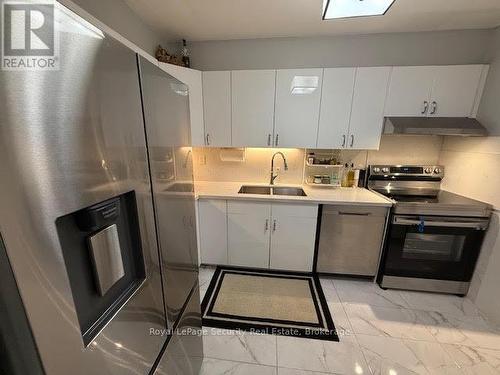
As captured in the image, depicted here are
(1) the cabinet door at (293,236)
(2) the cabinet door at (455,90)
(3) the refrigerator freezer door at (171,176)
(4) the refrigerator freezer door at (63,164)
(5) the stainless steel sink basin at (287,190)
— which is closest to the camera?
(4) the refrigerator freezer door at (63,164)

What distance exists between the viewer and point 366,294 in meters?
2.11

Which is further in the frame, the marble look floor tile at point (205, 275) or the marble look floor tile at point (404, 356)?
the marble look floor tile at point (205, 275)

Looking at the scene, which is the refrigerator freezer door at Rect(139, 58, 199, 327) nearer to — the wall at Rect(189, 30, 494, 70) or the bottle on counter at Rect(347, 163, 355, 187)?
the wall at Rect(189, 30, 494, 70)

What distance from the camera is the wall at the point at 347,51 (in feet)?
6.98

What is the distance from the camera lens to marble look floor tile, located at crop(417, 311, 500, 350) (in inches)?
64.2

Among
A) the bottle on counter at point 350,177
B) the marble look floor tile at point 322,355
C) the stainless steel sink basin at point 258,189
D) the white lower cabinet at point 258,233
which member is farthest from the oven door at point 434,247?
the stainless steel sink basin at point 258,189

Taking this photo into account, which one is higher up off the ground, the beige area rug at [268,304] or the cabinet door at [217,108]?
the cabinet door at [217,108]

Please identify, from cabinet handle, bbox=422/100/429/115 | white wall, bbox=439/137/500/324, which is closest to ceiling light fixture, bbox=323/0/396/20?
cabinet handle, bbox=422/100/429/115

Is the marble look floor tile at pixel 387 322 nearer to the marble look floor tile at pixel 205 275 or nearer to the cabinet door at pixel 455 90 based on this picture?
the marble look floor tile at pixel 205 275

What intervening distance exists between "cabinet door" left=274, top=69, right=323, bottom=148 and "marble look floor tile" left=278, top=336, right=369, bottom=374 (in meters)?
1.71

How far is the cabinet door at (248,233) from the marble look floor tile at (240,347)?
2.48 ft

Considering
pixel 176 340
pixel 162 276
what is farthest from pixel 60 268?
pixel 176 340

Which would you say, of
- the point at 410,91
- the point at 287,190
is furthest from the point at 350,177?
the point at 410,91

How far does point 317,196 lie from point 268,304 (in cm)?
111
